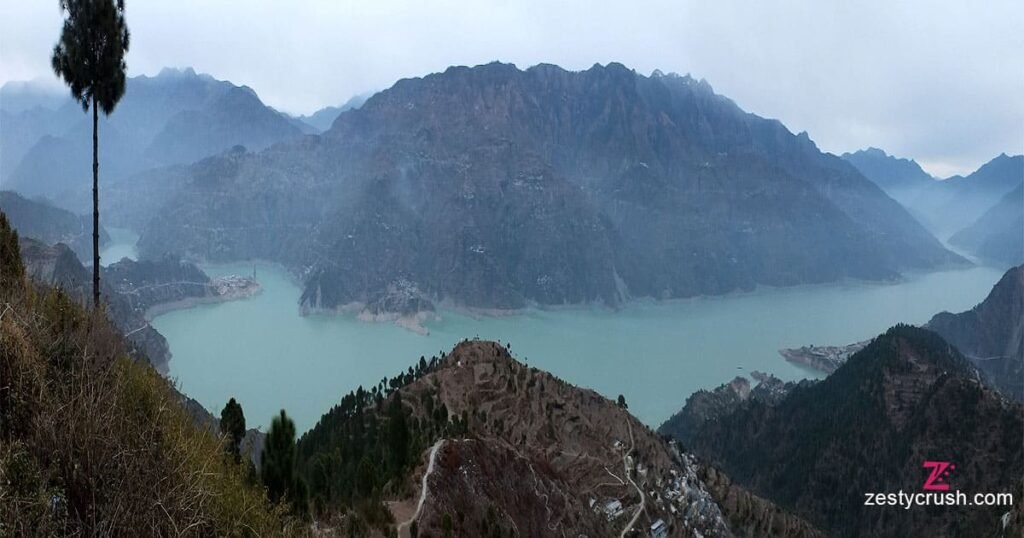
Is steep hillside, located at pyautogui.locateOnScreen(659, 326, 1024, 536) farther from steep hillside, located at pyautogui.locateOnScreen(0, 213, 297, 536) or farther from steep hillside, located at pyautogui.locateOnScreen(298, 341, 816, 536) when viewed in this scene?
steep hillside, located at pyautogui.locateOnScreen(0, 213, 297, 536)

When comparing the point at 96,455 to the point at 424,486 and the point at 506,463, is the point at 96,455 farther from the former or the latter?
the point at 506,463

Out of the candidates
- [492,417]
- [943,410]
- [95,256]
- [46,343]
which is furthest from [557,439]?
[943,410]

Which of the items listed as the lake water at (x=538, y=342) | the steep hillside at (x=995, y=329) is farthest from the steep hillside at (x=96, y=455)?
the steep hillside at (x=995, y=329)

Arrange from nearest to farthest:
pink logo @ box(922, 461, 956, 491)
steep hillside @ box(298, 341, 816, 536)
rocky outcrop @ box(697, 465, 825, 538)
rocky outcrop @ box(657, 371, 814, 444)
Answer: steep hillside @ box(298, 341, 816, 536) → rocky outcrop @ box(697, 465, 825, 538) → pink logo @ box(922, 461, 956, 491) → rocky outcrop @ box(657, 371, 814, 444)

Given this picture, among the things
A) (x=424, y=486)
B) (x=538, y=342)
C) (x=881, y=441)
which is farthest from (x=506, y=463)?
(x=538, y=342)

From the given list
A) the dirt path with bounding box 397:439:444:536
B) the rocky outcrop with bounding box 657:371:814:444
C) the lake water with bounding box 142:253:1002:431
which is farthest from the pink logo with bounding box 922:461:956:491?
the dirt path with bounding box 397:439:444:536

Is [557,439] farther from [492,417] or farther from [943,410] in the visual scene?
[943,410]

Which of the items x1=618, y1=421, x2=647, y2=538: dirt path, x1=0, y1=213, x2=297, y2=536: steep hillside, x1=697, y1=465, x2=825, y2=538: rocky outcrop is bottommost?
x1=697, y1=465, x2=825, y2=538: rocky outcrop

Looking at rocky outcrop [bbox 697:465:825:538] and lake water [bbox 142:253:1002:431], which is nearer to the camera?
rocky outcrop [bbox 697:465:825:538]
